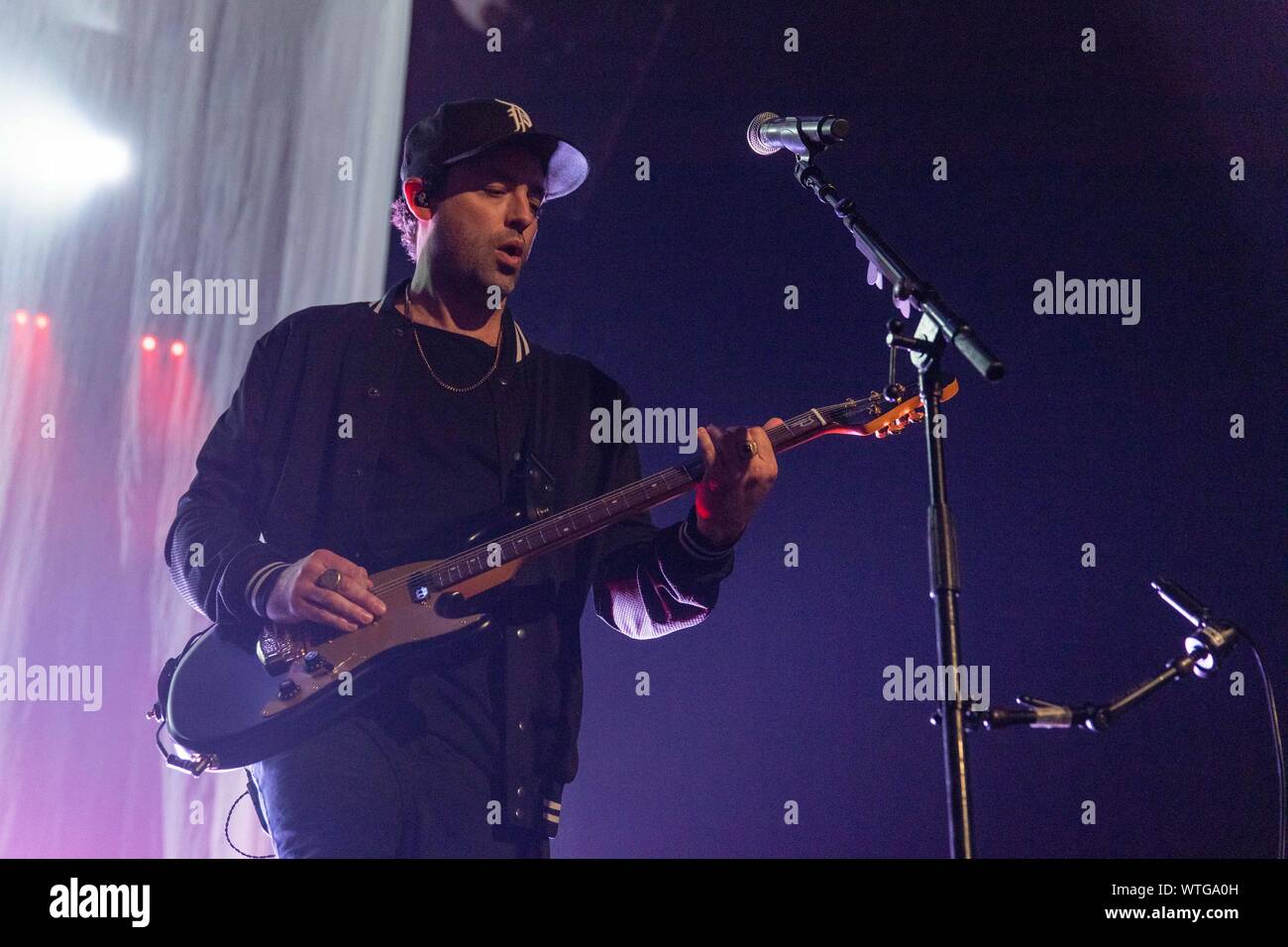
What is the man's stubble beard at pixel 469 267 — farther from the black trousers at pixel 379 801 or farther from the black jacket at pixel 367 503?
the black trousers at pixel 379 801

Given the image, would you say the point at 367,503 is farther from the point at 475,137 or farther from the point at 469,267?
the point at 475,137

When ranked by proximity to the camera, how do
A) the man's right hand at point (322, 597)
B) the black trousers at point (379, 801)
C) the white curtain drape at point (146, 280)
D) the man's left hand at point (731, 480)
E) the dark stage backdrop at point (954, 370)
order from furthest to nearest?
the white curtain drape at point (146, 280) < the dark stage backdrop at point (954, 370) < the man's left hand at point (731, 480) < the man's right hand at point (322, 597) < the black trousers at point (379, 801)

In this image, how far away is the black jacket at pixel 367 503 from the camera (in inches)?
86.8

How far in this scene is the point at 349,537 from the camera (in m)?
2.30

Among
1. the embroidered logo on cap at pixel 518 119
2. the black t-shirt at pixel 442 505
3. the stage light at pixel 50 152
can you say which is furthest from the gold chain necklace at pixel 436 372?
the stage light at pixel 50 152

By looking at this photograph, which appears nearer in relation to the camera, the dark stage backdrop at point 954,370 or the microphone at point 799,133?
the microphone at point 799,133

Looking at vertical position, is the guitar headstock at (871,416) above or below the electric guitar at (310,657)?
above

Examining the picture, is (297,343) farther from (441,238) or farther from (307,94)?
(307,94)

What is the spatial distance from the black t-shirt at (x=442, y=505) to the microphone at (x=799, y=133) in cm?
74

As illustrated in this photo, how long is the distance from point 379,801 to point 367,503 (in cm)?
61
